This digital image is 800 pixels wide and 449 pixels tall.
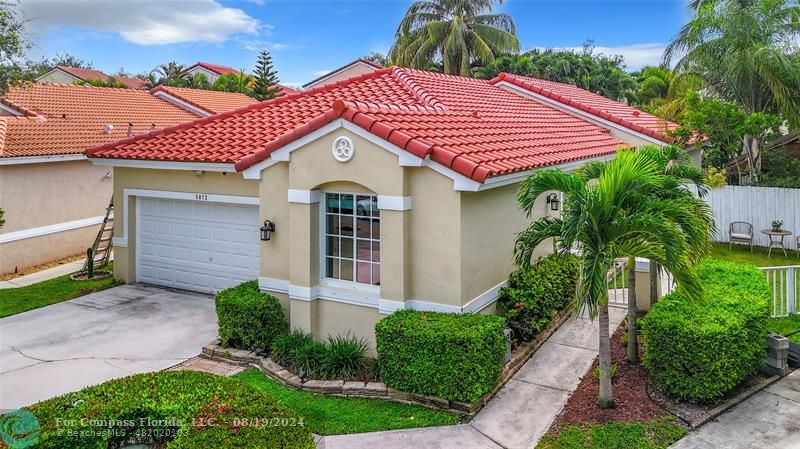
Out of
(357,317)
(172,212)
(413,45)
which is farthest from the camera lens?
(413,45)

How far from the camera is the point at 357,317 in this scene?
31.6 ft

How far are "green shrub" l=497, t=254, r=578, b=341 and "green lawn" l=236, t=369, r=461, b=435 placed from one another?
2.66 meters

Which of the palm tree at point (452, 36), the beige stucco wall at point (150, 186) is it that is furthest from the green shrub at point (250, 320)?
the palm tree at point (452, 36)

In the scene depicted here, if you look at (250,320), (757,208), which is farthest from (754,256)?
(250,320)

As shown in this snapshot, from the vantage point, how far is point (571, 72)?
39156mm

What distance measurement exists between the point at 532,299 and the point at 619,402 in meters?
2.47

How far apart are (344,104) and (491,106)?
305 inches

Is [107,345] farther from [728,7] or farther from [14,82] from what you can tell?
[728,7]

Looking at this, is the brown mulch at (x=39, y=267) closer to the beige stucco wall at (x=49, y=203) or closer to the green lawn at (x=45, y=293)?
the beige stucco wall at (x=49, y=203)

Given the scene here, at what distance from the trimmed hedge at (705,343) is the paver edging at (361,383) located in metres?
2.05

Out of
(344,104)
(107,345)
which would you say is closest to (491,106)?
(344,104)

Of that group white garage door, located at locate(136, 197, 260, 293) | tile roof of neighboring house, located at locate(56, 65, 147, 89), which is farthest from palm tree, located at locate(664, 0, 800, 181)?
tile roof of neighboring house, located at locate(56, 65, 147, 89)

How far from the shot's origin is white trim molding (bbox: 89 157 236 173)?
1263 cm

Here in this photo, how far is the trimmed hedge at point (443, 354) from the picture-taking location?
7848 mm
